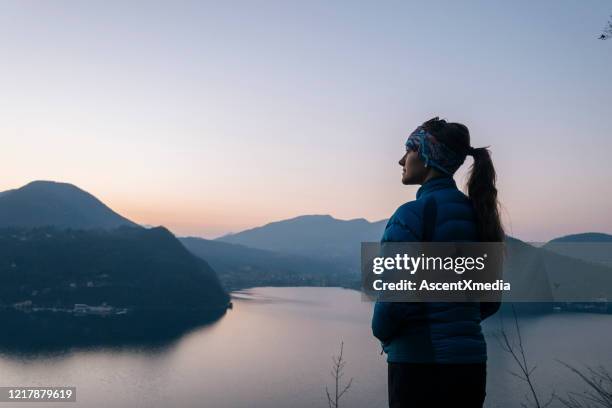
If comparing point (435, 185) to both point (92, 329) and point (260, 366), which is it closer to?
point (260, 366)

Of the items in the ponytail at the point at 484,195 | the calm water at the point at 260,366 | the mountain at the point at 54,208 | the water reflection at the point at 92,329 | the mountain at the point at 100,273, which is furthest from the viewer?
the mountain at the point at 54,208

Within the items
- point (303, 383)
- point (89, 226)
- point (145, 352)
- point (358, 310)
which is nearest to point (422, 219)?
point (303, 383)

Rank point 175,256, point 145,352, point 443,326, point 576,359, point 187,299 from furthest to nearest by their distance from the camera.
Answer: point 175,256, point 187,299, point 145,352, point 576,359, point 443,326

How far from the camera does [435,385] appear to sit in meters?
0.89

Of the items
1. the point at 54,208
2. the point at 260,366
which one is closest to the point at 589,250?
the point at 260,366

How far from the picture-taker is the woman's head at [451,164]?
1009 mm

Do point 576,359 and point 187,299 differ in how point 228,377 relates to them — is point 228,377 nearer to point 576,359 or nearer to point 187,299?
point 576,359

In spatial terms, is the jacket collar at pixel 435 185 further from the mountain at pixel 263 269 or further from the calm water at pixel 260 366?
the mountain at pixel 263 269

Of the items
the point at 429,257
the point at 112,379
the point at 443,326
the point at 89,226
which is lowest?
the point at 112,379

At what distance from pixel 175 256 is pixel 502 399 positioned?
55.3m

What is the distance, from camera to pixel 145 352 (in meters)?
32.1

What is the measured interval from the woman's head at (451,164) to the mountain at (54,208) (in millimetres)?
105988

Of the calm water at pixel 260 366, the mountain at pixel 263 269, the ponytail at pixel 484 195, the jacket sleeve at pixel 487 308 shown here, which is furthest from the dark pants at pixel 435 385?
the mountain at pixel 263 269

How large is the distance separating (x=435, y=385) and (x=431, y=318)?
110mm
